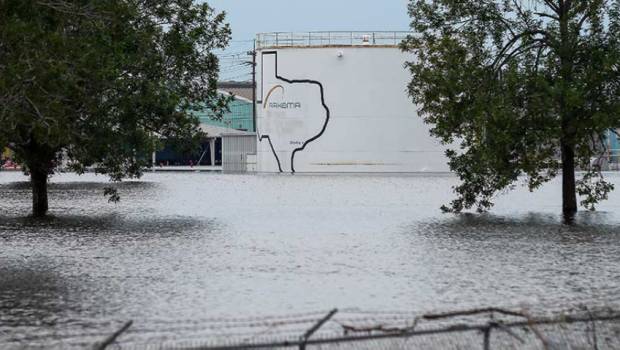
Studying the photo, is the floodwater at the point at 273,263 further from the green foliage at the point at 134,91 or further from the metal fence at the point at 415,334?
the green foliage at the point at 134,91

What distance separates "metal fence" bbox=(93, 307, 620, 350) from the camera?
25.1 ft

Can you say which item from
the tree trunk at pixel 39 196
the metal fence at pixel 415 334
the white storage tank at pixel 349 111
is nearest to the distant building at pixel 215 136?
the white storage tank at pixel 349 111

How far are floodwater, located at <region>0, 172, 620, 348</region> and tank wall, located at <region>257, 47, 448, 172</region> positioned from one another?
31998mm

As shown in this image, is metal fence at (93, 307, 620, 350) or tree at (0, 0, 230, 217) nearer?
metal fence at (93, 307, 620, 350)

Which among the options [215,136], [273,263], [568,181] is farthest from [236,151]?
[273,263]

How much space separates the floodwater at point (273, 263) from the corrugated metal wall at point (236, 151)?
160 feet

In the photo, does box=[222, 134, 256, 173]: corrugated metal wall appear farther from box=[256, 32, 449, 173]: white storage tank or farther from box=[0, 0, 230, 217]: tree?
box=[0, 0, 230, 217]: tree

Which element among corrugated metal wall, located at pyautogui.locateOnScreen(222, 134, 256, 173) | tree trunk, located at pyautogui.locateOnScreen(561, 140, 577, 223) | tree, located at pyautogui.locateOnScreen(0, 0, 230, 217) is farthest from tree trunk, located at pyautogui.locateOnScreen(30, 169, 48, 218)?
corrugated metal wall, located at pyautogui.locateOnScreen(222, 134, 256, 173)

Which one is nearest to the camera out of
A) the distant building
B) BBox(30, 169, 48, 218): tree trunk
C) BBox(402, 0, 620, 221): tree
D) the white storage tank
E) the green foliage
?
the green foliage

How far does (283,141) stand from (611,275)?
2059 inches

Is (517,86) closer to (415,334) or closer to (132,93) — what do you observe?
(132,93)

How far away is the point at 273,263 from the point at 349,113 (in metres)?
49.0

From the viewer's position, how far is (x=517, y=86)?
27.4 m

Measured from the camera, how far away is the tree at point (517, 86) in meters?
26.9
